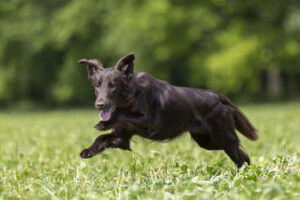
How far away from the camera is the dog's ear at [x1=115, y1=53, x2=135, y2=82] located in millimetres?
4512

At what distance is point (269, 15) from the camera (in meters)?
27.8

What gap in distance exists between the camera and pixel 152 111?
187 inches

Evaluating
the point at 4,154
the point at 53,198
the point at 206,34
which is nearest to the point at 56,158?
the point at 4,154

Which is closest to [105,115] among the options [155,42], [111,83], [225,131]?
[111,83]

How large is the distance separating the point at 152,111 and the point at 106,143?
588 mm

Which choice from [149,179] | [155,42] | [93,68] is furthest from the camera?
[155,42]

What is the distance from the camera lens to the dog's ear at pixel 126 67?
451cm

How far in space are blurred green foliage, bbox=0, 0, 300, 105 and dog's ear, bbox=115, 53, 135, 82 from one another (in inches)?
785

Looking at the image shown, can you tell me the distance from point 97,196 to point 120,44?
23942mm

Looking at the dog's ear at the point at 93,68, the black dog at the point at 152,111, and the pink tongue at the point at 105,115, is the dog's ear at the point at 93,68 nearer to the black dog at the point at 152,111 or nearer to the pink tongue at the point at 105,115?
the black dog at the point at 152,111

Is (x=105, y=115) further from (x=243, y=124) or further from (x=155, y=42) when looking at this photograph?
(x=155, y=42)

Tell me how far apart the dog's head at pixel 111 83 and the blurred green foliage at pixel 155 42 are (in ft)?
65.5

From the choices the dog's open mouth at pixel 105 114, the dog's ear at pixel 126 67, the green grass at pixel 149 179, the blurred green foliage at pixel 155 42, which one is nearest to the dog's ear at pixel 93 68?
the dog's ear at pixel 126 67

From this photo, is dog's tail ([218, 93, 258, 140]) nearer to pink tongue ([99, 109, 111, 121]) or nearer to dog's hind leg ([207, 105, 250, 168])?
dog's hind leg ([207, 105, 250, 168])
